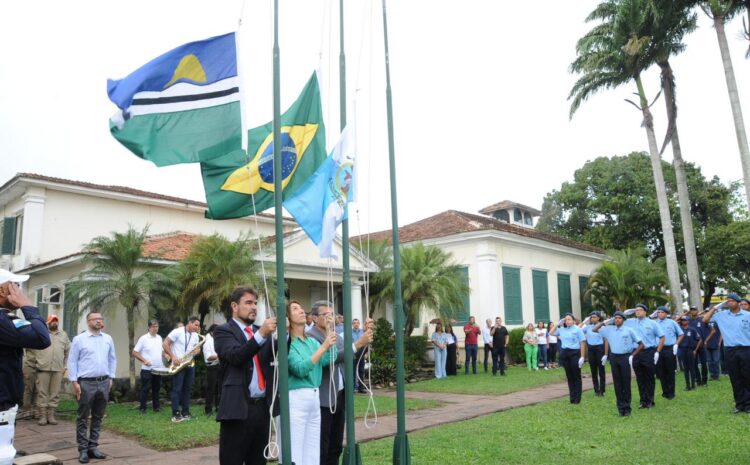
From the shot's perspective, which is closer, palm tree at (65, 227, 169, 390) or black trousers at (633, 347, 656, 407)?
black trousers at (633, 347, 656, 407)

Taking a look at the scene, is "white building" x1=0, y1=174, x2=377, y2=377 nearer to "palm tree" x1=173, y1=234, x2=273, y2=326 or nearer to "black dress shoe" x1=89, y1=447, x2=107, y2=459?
"palm tree" x1=173, y1=234, x2=273, y2=326

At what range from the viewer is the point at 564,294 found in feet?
94.7

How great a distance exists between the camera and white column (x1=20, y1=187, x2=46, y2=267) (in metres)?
18.4

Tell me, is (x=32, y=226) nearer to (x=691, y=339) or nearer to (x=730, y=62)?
(x=691, y=339)

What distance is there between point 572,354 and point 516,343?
36.6ft

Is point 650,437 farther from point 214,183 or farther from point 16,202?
point 16,202

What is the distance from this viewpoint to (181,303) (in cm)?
1497

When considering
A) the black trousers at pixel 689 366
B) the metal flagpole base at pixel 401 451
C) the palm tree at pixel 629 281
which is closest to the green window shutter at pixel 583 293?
the palm tree at pixel 629 281

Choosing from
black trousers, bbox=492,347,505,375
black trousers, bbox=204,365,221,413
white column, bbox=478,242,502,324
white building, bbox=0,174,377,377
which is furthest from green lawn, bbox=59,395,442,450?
white column, bbox=478,242,502,324

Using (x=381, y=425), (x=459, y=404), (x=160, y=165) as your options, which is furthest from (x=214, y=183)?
(x=459, y=404)

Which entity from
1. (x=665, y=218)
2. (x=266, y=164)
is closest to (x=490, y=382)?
(x=665, y=218)

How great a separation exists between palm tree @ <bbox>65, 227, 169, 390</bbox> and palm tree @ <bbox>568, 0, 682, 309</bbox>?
62.0ft

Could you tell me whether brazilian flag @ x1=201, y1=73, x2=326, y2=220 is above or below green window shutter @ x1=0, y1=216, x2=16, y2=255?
below

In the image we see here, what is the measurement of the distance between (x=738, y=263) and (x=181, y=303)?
103 ft
